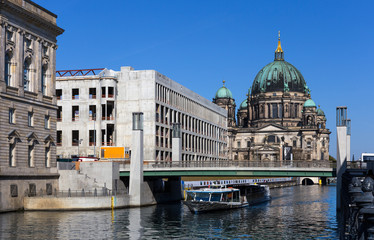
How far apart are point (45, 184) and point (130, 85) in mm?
35859

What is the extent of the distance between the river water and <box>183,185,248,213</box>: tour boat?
1.35 meters

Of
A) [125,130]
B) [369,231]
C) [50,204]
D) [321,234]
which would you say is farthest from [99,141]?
[369,231]

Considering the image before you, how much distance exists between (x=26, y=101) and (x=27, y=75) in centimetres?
359

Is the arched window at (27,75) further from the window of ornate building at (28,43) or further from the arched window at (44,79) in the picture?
the arched window at (44,79)

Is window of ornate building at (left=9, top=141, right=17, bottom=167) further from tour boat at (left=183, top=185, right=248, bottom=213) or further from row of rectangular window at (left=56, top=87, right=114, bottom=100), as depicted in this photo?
row of rectangular window at (left=56, top=87, right=114, bottom=100)

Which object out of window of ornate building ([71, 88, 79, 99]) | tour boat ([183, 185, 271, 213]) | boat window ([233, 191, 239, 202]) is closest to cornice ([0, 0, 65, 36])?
tour boat ([183, 185, 271, 213])

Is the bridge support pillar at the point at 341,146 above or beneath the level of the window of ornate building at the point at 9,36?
beneath

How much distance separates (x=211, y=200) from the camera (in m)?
74.2

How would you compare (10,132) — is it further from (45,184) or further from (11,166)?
(45,184)

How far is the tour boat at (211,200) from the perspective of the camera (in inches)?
2751

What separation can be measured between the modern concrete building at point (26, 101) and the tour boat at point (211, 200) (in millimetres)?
17939

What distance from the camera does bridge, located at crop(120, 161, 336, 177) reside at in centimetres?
7375

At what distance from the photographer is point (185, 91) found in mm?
121812

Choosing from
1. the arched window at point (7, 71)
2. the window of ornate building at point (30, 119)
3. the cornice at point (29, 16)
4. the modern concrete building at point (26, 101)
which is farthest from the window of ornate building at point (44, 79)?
the arched window at point (7, 71)
